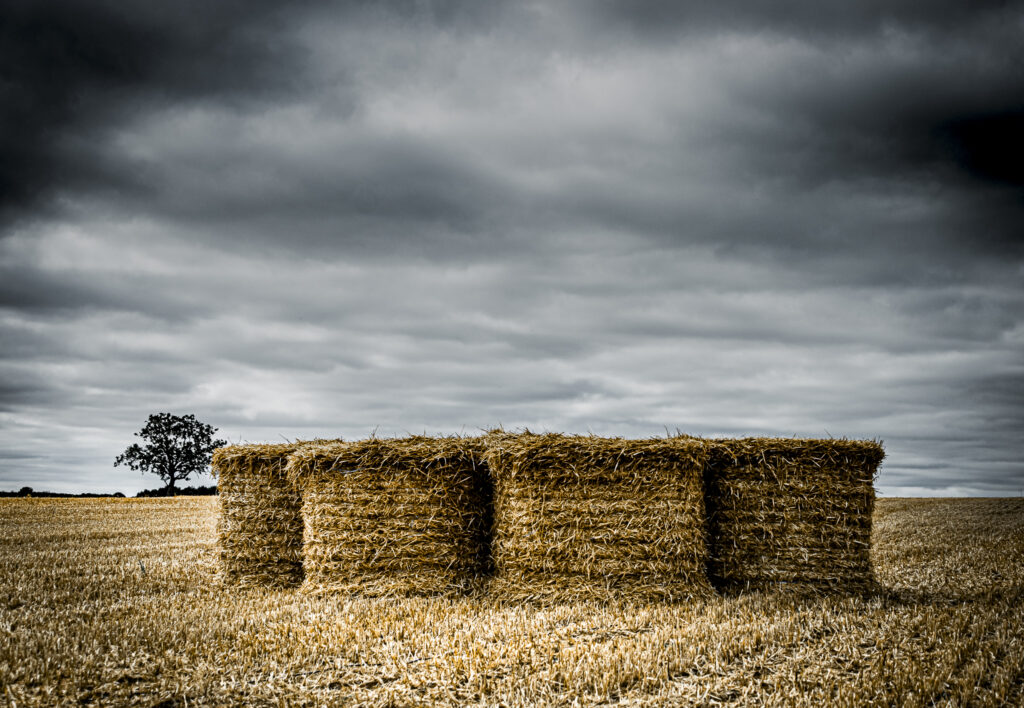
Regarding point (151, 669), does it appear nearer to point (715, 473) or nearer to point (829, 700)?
point (829, 700)

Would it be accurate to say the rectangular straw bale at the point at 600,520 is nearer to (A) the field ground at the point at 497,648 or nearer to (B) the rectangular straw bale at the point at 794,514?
(A) the field ground at the point at 497,648

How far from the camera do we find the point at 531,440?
7680mm

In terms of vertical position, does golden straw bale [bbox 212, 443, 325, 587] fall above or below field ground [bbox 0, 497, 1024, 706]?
above

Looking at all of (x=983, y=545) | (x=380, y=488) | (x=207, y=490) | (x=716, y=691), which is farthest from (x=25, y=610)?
(x=207, y=490)

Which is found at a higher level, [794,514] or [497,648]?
[794,514]

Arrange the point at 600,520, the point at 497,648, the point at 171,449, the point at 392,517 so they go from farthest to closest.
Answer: the point at 171,449 → the point at 392,517 → the point at 600,520 → the point at 497,648

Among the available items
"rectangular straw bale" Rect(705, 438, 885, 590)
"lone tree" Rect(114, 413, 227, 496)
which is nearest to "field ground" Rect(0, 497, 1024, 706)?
"rectangular straw bale" Rect(705, 438, 885, 590)

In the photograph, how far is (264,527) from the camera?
8883 millimetres

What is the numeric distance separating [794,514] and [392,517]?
4687 mm

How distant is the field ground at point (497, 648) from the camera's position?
191 inches

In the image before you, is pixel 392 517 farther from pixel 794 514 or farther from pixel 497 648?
pixel 794 514

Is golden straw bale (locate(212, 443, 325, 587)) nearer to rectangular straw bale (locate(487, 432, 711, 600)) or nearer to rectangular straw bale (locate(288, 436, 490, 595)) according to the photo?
rectangular straw bale (locate(288, 436, 490, 595))

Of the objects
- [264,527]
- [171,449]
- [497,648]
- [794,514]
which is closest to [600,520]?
[497,648]

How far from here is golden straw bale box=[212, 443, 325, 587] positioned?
8859 mm
